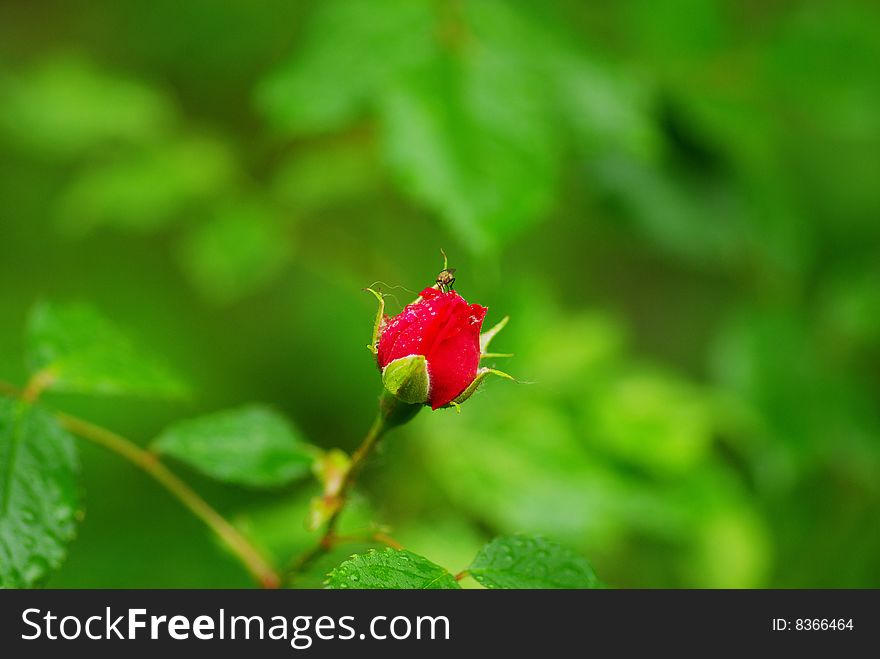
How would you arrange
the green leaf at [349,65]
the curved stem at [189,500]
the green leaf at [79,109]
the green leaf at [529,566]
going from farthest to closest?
the green leaf at [79,109] → the green leaf at [349,65] → the curved stem at [189,500] → the green leaf at [529,566]

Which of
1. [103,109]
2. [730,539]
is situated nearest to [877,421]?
[730,539]

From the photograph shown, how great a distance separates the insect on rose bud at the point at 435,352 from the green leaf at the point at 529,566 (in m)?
0.17

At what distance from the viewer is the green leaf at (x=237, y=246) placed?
7.32 feet

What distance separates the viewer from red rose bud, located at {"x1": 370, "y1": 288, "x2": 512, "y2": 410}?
865 millimetres

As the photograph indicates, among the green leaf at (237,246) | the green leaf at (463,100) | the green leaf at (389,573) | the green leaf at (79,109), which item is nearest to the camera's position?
the green leaf at (389,573)

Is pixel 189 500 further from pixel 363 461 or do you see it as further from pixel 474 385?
pixel 474 385

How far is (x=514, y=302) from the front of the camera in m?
2.18

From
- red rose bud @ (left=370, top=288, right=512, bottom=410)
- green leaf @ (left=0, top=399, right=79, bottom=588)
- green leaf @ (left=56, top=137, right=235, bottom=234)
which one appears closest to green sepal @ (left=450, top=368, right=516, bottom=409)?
red rose bud @ (left=370, top=288, right=512, bottom=410)

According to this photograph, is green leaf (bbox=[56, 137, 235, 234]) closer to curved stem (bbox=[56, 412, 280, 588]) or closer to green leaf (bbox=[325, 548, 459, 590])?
curved stem (bbox=[56, 412, 280, 588])

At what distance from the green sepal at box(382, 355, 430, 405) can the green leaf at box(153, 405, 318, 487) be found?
327 mm

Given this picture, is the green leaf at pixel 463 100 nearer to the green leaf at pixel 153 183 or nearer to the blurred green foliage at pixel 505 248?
the blurred green foliage at pixel 505 248

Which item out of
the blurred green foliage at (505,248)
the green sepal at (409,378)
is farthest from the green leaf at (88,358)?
A: the green sepal at (409,378)

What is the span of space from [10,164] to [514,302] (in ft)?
6.75
